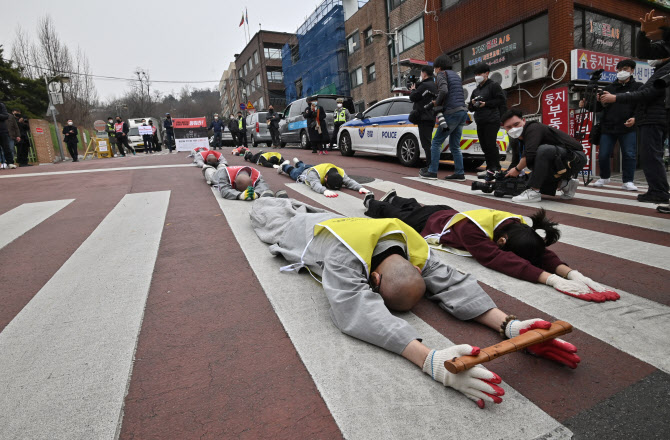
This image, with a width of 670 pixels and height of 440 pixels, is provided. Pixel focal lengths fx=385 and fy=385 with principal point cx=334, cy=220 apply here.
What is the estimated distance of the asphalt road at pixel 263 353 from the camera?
1600 millimetres

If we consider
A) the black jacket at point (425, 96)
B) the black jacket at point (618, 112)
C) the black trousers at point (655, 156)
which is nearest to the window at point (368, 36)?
the black jacket at point (425, 96)

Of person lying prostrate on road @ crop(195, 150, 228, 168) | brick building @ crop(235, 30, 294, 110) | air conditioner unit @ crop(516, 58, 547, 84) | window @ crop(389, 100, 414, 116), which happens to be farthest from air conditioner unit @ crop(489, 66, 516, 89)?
brick building @ crop(235, 30, 294, 110)

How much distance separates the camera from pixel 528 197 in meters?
5.69

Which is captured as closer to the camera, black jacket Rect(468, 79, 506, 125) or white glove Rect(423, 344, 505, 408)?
white glove Rect(423, 344, 505, 408)

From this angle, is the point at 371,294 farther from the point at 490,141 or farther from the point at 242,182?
the point at 490,141

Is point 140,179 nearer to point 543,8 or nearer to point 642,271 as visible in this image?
point 642,271

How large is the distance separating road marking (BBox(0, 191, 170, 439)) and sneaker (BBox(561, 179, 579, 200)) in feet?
18.4

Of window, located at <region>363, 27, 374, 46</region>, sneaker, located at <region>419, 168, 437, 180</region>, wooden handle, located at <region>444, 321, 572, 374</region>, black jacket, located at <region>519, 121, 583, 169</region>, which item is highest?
window, located at <region>363, 27, 374, 46</region>

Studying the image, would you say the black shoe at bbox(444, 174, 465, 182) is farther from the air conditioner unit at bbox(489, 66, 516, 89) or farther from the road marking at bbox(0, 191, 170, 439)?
the air conditioner unit at bbox(489, 66, 516, 89)

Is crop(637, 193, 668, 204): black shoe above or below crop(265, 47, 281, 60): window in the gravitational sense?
below

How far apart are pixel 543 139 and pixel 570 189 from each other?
885mm

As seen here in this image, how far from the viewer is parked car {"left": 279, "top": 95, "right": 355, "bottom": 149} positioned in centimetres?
1394

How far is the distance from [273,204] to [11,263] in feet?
8.27

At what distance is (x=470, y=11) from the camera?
52.8 ft
